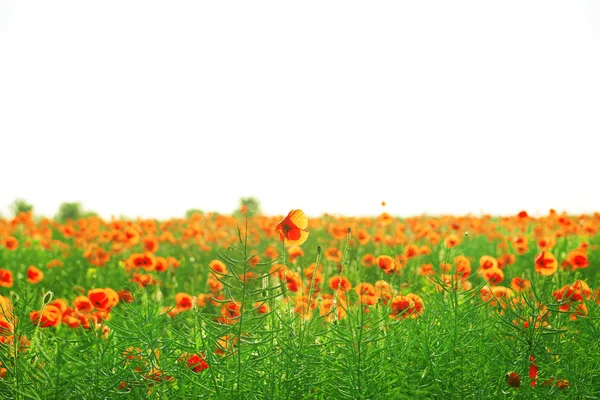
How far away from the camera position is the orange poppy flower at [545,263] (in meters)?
3.00

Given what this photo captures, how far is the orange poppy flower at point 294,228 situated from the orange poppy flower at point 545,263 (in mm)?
1918

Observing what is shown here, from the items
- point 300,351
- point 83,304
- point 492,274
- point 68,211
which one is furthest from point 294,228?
point 68,211

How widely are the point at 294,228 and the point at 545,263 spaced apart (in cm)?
211

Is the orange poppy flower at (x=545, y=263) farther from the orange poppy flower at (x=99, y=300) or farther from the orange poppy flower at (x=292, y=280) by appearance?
the orange poppy flower at (x=99, y=300)

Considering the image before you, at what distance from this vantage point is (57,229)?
933 cm

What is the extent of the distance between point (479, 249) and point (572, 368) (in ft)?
16.3

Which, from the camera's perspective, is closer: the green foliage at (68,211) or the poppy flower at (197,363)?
the poppy flower at (197,363)

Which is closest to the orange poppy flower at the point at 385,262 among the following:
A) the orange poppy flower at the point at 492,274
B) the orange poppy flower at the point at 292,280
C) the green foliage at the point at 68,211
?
the orange poppy flower at the point at 292,280

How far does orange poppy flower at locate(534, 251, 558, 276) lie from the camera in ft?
9.86

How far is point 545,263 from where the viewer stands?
3.09 metres

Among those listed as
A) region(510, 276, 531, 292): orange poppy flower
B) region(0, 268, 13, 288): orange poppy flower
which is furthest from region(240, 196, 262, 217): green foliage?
region(0, 268, 13, 288): orange poppy flower

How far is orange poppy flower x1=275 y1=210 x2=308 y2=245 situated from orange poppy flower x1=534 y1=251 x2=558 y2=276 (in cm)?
192

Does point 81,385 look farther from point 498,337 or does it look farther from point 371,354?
point 498,337

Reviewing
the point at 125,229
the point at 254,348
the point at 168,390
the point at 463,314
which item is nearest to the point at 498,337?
the point at 463,314
